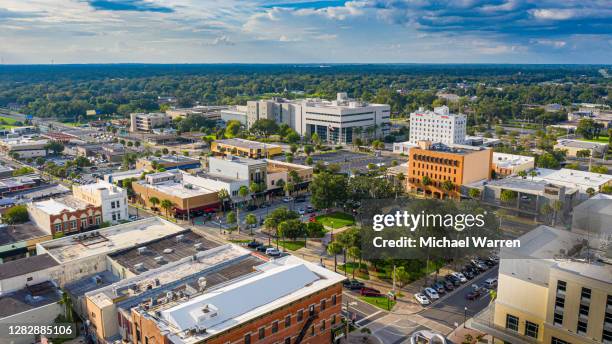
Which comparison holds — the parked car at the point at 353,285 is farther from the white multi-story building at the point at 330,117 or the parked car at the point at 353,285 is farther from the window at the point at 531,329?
the white multi-story building at the point at 330,117

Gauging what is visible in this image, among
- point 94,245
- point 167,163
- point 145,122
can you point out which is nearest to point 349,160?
point 167,163

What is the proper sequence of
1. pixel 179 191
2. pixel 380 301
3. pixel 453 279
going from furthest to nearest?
pixel 179 191 → pixel 453 279 → pixel 380 301

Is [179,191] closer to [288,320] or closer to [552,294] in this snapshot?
[288,320]

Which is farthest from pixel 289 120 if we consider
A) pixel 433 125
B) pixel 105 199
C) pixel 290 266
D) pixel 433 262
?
pixel 290 266

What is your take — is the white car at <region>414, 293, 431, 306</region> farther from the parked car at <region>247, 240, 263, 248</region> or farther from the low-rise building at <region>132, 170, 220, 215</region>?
the low-rise building at <region>132, 170, 220, 215</region>

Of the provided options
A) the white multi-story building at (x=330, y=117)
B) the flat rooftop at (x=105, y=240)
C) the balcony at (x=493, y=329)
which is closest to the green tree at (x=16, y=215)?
the flat rooftop at (x=105, y=240)

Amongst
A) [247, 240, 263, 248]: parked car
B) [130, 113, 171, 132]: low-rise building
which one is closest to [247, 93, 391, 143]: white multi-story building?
[130, 113, 171, 132]: low-rise building
